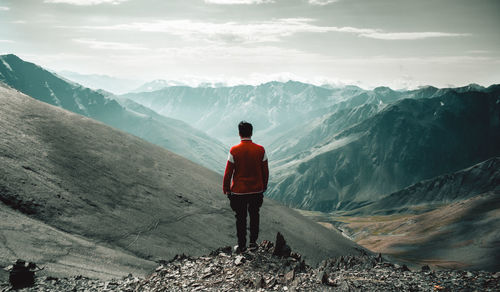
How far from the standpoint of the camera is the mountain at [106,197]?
21141 millimetres

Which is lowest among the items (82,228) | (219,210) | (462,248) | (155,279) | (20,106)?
(462,248)

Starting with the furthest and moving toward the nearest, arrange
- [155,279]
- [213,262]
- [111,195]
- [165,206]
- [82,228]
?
1. [165,206]
2. [111,195]
3. [82,228]
4. [213,262]
5. [155,279]

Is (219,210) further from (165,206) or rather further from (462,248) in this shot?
(462,248)

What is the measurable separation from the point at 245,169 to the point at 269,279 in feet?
12.9

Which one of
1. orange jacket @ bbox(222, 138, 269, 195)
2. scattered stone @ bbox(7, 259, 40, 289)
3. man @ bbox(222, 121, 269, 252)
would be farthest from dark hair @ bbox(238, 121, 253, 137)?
scattered stone @ bbox(7, 259, 40, 289)

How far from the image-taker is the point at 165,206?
110ft

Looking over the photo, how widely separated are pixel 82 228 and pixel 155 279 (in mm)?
11939

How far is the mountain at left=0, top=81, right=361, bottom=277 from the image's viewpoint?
2114 centimetres

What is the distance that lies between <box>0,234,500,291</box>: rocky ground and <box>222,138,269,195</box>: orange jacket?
8.60 feet

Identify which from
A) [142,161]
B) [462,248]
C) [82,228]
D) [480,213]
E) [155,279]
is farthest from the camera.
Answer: [480,213]

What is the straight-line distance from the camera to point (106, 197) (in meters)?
28.9

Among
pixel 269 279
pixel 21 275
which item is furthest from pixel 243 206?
pixel 21 275

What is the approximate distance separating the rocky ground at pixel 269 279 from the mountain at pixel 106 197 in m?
4.06

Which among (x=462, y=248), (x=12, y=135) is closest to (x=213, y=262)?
(x=12, y=135)
